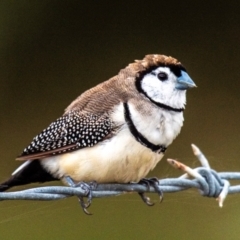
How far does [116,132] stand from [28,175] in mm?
370

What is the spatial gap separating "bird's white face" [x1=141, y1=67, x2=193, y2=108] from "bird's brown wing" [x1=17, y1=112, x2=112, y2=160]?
0.18 m

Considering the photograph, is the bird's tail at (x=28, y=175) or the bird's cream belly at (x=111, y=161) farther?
the bird's tail at (x=28, y=175)

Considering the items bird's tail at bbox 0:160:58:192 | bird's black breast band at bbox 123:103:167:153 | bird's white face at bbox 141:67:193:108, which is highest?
bird's white face at bbox 141:67:193:108

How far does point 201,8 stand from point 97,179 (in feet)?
6.61

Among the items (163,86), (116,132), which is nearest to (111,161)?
(116,132)

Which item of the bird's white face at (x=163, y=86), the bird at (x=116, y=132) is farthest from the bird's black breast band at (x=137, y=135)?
the bird's white face at (x=163, y=86)

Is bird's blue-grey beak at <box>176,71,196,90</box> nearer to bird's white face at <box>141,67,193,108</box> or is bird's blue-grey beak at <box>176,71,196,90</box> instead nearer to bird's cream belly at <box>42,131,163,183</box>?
bird's white face at <box>141,67,193,108</box>

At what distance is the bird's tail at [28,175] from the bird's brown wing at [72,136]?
0.09 m

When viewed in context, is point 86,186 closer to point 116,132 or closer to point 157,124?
point 116,132

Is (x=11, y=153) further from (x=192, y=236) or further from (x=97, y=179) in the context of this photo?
(x=97, y=179)

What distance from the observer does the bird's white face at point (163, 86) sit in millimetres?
3264

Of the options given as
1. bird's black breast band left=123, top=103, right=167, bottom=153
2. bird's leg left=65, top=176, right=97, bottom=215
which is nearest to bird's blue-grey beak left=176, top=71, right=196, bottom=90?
bird's black breast band left=123, top=103, right=167, bottom=153

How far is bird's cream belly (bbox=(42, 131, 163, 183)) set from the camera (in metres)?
3.13

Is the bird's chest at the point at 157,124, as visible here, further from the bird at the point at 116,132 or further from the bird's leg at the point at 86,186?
the bird's leg at the point at 86,186
